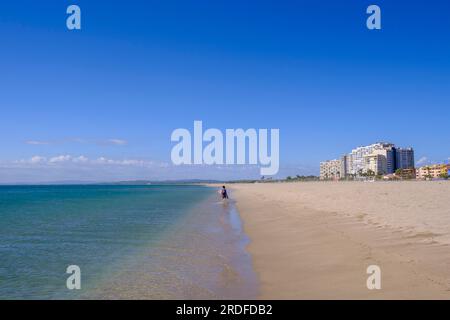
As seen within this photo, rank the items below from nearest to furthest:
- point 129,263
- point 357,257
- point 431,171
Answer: point 357,257
point 129,263
point 431,171

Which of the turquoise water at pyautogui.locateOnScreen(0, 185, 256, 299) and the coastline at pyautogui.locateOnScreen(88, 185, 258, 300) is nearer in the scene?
the coastline at pyautogui.locateOnScreen(88, 185, 258, 300)

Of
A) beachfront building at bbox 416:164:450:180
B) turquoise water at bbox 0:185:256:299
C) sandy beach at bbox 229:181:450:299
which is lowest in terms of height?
turquoise water at bbox 0:185:256:299

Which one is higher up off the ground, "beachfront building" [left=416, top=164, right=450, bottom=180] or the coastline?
"beachfront building" [left=416, top=164, right=450, bottom=180]

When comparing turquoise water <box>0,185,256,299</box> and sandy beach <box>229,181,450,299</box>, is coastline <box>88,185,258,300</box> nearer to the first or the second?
turquoise water <box>0,185,256,299</box>

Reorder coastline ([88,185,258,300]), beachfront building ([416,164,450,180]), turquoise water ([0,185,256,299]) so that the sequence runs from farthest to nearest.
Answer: beachfront building ([416,164,450,180]) < turquoise water ([0,185,256,299]) < coastline ([88,185,258,300])

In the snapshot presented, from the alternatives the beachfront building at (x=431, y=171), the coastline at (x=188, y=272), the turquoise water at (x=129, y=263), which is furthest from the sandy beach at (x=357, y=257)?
the beachfront building at (x=431, y=171)

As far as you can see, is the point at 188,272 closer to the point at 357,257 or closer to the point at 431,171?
the point at 357,257

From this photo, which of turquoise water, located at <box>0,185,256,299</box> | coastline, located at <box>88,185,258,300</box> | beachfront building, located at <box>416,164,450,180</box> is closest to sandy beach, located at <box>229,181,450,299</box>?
coastline, located at <box>88,185,258,300</box>

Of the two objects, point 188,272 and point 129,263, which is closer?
point 188,272

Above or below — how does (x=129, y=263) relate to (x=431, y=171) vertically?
below

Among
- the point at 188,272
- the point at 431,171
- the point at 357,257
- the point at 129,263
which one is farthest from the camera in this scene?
the point at 431,171

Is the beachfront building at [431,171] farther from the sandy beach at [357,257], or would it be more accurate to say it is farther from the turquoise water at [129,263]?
the turquoise water at [129,263]

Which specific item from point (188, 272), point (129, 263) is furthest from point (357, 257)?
point (129, 263)
